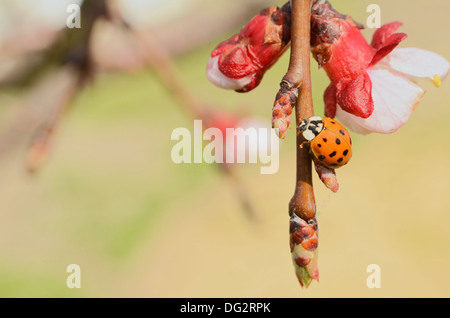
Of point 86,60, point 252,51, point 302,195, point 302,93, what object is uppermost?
point 86,60

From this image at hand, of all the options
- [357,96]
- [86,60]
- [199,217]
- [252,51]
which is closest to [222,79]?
[252,51]

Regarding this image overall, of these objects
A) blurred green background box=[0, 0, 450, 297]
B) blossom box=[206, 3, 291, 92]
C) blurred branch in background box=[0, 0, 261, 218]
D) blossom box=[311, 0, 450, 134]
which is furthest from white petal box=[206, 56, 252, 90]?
blurred green background box=[0, 0, 450, 297]

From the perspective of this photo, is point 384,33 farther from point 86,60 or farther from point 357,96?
point 86,60

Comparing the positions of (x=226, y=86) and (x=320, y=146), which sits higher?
(x=226, y=86)

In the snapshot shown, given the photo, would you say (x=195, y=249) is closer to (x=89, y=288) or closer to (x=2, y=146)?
(x=89, y=288)

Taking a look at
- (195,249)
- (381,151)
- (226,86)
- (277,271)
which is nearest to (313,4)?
(226,86)

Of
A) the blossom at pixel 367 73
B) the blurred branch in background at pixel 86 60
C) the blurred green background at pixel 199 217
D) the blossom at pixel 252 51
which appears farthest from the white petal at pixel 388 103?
the blurred green background at pixel 199 217
